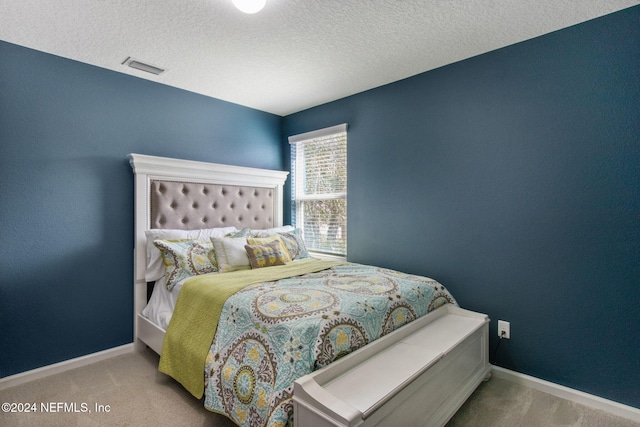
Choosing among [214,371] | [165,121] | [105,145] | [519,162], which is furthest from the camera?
[165,121]

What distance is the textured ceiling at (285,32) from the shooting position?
6.14ft

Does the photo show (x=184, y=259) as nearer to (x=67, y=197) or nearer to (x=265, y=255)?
(x=265, y=255)

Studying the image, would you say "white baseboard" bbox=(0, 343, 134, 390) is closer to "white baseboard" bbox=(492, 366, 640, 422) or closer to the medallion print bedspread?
the medallion print bedspread

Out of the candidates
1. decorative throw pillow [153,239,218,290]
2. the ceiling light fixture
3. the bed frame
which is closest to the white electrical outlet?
decorative throw pillow [153,239,218,290]

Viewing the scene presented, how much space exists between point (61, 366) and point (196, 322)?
1365mm

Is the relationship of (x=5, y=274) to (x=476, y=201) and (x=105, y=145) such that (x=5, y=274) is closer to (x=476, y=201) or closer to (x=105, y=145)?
(x=105, y=145)

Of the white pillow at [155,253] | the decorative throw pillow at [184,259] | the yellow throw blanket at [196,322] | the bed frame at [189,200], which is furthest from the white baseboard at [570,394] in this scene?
the white pillow at [155,253]

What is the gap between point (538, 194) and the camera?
220 centimetres

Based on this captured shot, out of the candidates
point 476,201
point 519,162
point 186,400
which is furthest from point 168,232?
point 519,162

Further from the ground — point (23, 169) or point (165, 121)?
point (165, 121)

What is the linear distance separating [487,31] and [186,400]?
3116mm

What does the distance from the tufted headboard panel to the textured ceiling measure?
1.02m

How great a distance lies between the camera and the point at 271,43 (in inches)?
89.5

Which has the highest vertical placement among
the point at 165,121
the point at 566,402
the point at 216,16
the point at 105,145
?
the point at 216,16
